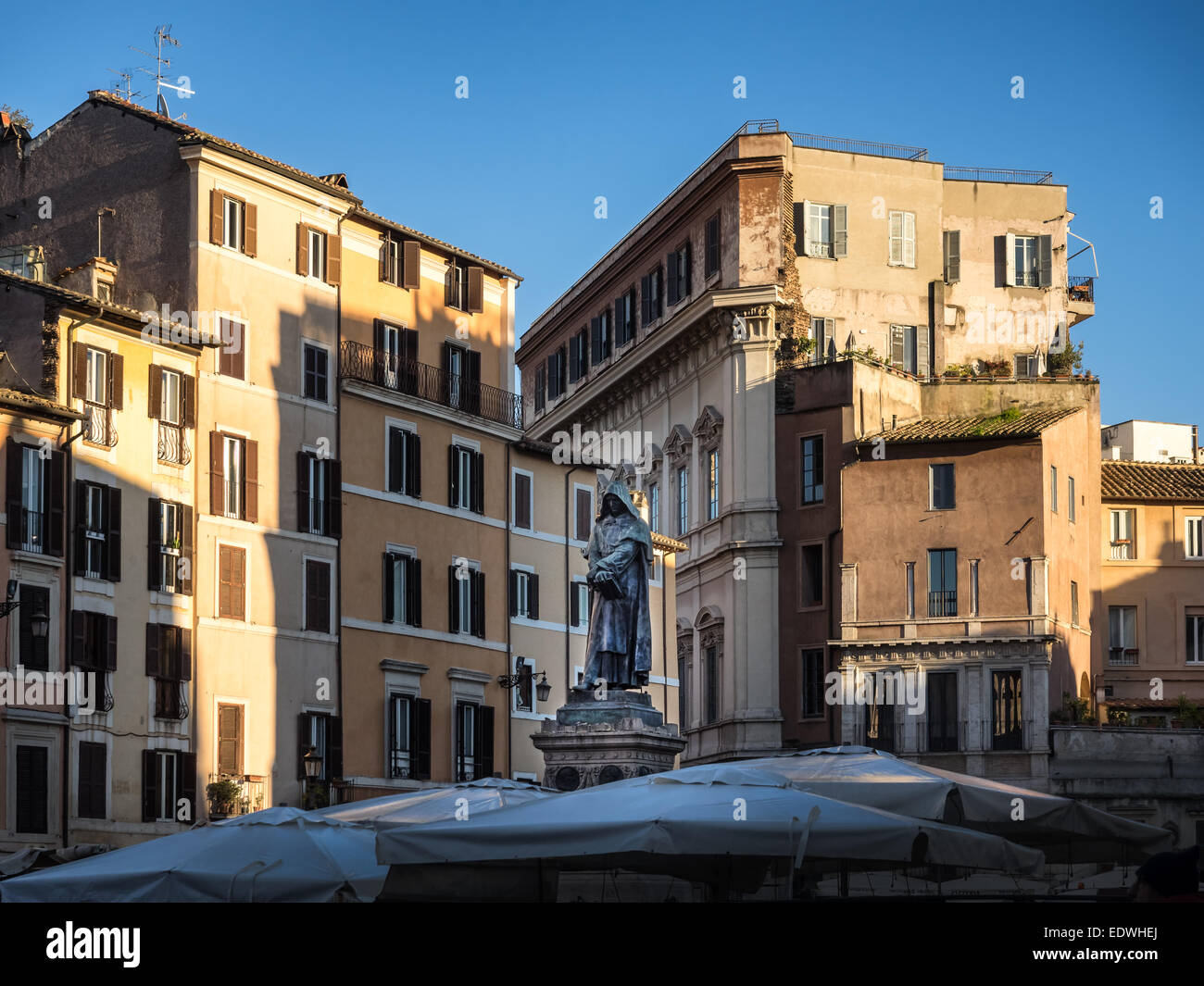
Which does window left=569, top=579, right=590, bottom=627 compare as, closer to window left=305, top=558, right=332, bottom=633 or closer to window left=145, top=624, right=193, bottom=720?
window left=305, top=558, right=332, bottom=633

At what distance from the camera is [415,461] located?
5422 centimetres

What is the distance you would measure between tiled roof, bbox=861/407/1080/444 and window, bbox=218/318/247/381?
21.1 m

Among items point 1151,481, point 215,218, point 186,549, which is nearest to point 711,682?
point 1151,481

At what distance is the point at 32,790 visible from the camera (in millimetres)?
41719

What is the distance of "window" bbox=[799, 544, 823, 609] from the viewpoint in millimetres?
63688

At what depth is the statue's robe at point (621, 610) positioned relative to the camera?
27469mm

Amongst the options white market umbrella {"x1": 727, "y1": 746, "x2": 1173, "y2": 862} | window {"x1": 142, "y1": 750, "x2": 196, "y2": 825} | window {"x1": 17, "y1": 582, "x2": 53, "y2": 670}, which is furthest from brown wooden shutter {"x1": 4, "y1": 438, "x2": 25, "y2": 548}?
white market umbrella {"x1": 727, "y1": 746, "x2": 1173, "y2": 862}

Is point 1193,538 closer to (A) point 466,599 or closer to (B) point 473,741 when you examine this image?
(A) point 466,599

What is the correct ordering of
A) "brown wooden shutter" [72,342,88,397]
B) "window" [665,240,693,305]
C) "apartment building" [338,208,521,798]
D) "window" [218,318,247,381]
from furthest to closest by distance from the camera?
Result: 1. "window" [665,240,693,305]
2. "apartment building" [338,208,521,798]
3. "window" [218,318,247,381]
4. "brown wooden shutter" [72,342,88,397]

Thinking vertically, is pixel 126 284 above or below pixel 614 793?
above

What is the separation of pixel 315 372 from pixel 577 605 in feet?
37.1
